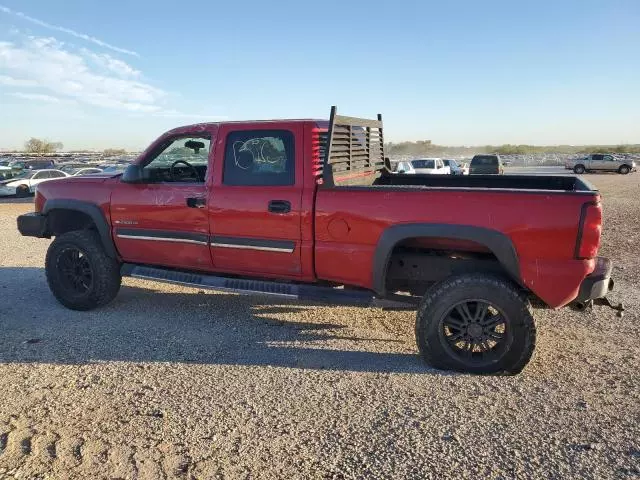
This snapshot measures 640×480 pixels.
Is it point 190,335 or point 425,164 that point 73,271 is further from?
point 425,164

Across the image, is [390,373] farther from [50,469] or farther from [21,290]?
[21,290]

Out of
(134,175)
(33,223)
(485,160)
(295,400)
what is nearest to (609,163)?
(485,160)

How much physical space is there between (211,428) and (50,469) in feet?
3.00

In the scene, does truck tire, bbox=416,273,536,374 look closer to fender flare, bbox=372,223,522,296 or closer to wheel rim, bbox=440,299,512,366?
wheel rim, bbox=440,299,512,366

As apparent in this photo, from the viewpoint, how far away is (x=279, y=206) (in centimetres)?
465

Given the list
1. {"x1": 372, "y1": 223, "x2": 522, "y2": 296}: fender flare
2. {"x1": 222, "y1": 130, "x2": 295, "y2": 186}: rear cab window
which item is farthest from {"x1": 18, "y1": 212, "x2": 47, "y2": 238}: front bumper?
{"x1": 372, "y1": 223, "x2": 522, "y2": 296}: fender flare

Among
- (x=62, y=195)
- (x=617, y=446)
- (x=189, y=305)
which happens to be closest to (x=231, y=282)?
(x=189, y=305)

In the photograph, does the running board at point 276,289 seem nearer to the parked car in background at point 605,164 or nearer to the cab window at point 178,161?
the cab window at point 178,161

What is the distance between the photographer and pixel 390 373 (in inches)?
162

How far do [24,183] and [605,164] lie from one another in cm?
4253

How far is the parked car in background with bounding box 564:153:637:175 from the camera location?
42.8m

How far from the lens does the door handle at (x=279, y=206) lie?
4.62m

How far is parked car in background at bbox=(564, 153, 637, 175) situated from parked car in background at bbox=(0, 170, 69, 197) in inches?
1578

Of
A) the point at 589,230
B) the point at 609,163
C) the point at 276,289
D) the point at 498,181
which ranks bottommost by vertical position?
the point at 609,163
